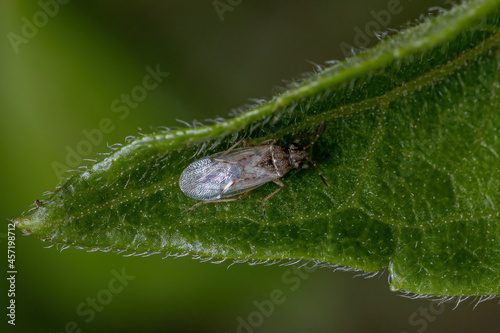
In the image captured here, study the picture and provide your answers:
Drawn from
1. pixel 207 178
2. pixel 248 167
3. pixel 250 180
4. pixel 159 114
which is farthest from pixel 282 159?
pixel 159 114

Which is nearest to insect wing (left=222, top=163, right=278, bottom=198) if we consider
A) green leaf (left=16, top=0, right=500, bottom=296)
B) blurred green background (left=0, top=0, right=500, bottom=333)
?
green leaf (left=16, top=0, right=500, bottom=296)

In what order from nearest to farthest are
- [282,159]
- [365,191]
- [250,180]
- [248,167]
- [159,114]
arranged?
[365,191]
[282,159]
[250,180]
[248,167]
[159,114]

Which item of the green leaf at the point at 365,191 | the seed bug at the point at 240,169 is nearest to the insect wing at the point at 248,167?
the seed bug at the point at 240,169

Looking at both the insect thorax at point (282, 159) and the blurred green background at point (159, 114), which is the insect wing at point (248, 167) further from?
the blurred green background at point (159, 114)

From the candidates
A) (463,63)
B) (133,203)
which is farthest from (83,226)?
(463,63)

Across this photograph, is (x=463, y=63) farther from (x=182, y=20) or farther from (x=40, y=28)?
(x=40, y=28)

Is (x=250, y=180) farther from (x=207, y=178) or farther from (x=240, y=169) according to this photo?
(x=207, y=178)

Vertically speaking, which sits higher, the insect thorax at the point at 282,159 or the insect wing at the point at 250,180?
the insect thorax at the point at 282,159
